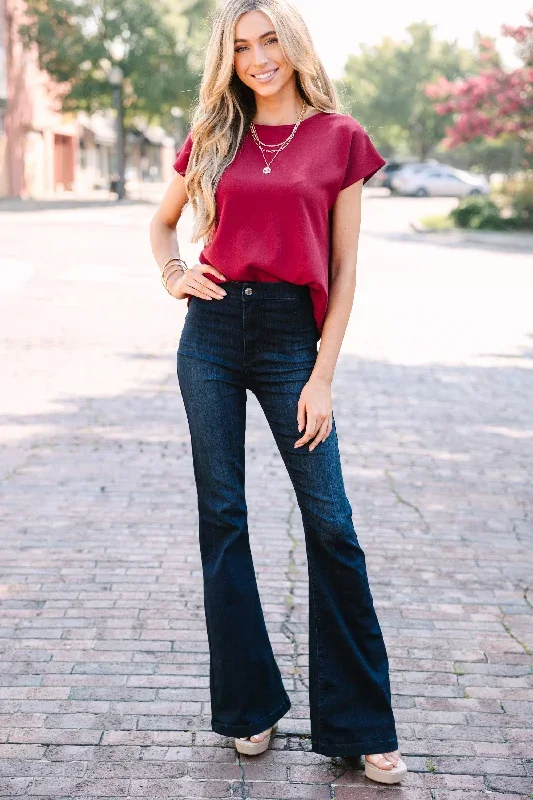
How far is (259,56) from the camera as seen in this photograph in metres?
2.56

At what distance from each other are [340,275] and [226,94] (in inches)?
21.7

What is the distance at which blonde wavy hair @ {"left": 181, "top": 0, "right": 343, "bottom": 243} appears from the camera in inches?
101

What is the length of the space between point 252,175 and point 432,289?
1228cm

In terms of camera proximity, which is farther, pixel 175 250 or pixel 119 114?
pixel 119 114

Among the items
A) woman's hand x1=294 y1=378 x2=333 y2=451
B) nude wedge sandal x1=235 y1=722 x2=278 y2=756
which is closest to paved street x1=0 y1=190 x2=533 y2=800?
nude wedge sandal x1=235 y1=722 x2=278 y2=756

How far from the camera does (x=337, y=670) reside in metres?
2.71

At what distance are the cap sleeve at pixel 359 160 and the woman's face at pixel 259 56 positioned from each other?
0.75 ft

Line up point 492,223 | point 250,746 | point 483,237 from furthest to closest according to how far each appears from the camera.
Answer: point 492,223
point 483,237
point 250,746

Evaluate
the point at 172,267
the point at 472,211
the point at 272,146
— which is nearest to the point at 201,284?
the point at 172,267

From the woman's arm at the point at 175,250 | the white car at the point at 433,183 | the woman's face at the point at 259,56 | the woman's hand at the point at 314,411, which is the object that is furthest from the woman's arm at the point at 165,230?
the white car at the point at 433,183

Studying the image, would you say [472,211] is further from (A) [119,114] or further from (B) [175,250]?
(B) [175,250]

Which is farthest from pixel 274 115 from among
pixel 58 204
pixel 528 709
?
pixel 58 204

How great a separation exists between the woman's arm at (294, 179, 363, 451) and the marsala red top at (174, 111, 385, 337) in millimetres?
33

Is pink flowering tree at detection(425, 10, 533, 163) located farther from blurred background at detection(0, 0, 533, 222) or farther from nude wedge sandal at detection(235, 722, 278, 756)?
nude wedge sandal at detection(235, 722, 278, 756)
